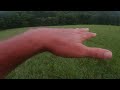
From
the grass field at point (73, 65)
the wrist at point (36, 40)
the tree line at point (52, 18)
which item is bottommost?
the grass field at point (73, 65)

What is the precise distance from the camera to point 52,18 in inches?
153

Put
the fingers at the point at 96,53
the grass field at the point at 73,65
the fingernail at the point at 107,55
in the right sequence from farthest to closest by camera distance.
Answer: the grass field at the point at 73,65 → the fingernail at the point at 107,55 → the fingers at the point at 96,53

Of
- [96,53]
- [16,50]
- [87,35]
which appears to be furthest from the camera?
[87,35]

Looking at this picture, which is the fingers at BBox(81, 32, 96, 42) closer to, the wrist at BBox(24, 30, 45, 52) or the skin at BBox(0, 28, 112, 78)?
the skin at BBox(0, 28, 112, 78)

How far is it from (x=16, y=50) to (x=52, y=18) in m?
0.67

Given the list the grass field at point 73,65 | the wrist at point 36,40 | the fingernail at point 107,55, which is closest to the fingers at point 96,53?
the fingernail at point 107,55

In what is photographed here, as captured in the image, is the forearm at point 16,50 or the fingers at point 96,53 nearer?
the fingers at point 96,53

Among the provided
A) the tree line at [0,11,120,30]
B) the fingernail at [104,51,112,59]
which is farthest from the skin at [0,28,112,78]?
the tree line at [0,11,120,30]

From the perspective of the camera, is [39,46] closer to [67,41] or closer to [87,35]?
[67,41]

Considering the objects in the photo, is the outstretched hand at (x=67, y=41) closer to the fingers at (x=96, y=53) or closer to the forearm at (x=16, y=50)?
the fingers at (x=96, y=53)

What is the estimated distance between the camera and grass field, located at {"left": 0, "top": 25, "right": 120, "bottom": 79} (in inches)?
149

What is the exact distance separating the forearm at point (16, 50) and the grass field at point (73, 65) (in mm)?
75

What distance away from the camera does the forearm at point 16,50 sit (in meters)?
3.70

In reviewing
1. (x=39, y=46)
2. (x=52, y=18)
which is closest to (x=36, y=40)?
(x=39, y=46)
